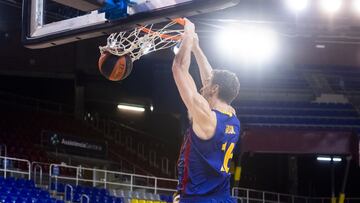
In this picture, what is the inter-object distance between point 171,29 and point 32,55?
1339cm

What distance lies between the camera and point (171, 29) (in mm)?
5133

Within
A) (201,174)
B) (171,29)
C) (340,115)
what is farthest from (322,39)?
(201,174)

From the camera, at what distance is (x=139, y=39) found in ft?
16.9

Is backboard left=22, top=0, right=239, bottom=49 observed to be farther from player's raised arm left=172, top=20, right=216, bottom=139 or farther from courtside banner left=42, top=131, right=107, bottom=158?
courtside banner left=42, top=131, right=107, bottom=158

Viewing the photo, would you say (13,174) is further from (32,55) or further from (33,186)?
(32,55)

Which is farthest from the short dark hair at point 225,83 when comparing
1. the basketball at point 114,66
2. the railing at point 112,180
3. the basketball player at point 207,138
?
the railing at point 112,180

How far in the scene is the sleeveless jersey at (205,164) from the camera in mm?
3355

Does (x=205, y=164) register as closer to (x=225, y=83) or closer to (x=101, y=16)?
(x=225, y=83)

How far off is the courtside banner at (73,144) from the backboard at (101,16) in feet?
38.8

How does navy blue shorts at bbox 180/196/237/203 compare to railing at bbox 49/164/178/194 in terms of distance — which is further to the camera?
railing at bbox 49/164/178/194

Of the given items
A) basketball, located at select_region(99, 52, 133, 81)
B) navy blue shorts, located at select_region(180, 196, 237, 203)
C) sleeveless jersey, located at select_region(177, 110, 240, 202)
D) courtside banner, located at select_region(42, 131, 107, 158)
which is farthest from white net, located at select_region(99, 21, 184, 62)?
courtside banner, located at select_region(42, 131, 107, 158)

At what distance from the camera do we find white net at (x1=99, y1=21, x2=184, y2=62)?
4.80 meters

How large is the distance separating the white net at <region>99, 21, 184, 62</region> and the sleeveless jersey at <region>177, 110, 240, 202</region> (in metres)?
1.45

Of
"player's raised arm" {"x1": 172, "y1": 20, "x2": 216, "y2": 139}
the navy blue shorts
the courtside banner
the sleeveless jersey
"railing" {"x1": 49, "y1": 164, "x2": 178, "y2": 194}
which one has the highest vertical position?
the courtside banner
